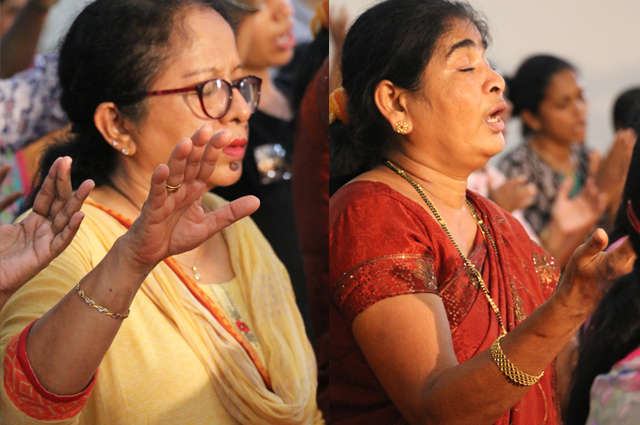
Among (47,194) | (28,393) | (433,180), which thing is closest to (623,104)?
(433,180)

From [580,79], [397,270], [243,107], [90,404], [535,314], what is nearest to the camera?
[535,314]

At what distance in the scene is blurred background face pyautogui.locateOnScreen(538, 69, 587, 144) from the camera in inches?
115

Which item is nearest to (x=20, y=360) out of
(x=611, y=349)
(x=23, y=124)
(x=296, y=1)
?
(x=296, y=1)

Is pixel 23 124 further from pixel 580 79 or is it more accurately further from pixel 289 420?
pixel 580 79

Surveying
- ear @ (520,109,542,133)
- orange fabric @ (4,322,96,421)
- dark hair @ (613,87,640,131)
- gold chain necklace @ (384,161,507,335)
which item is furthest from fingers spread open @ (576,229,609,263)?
dark hair @ (613,87,640,131)

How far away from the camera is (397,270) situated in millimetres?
1066

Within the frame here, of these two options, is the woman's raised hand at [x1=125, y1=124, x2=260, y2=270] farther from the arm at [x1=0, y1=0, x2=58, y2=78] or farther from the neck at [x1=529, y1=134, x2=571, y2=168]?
the neck at [x1=529, y1=134, x2=571, y2=168]

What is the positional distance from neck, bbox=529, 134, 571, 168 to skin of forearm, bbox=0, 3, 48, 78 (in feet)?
6.57

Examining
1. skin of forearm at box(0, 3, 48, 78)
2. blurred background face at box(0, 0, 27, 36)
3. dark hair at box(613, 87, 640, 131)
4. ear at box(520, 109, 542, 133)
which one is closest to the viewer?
skin of forearm at box(0, 3, 48, 78)

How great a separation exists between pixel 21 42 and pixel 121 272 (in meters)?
1.78

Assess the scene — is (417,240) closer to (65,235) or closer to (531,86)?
(65,235)

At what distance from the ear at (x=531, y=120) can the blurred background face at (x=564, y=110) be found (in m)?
0.05

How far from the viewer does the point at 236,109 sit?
150cm

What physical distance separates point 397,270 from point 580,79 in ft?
7.04
